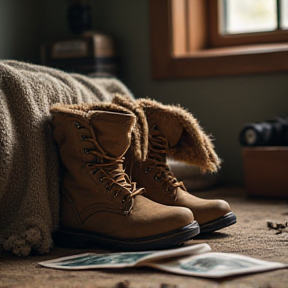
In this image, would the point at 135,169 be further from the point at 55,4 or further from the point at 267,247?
the point at 55,4

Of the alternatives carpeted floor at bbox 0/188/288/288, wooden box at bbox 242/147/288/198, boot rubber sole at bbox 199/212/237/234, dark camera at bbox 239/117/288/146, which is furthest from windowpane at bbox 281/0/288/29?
boot rubber sole at bbox 199/212/237/234

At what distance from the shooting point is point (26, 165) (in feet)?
4.92

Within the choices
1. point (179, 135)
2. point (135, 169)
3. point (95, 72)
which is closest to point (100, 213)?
point (135, 169)

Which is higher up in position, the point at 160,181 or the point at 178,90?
the point at 178,90

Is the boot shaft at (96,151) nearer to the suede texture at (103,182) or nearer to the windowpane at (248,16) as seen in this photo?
the suede texture at (103,182)

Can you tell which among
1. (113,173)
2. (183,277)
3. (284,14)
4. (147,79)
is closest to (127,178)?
(113,173)

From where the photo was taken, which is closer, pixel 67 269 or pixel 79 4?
pixel 67 269

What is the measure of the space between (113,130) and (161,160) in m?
0.22

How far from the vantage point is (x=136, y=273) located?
118 cm

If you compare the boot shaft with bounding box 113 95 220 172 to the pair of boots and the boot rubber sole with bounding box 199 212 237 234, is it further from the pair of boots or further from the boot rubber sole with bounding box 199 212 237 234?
the boot rubber sole with bounding box 199 212 237 234

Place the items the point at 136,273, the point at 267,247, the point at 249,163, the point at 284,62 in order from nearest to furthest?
the point at 136,273
the point at 267,247
the point at 249,163
the point at 284,62

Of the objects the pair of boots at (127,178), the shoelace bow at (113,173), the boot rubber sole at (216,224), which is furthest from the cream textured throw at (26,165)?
the boot rubber sole at (216,224)

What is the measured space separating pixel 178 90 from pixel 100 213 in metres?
1.35

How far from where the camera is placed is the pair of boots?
1.38 meters
